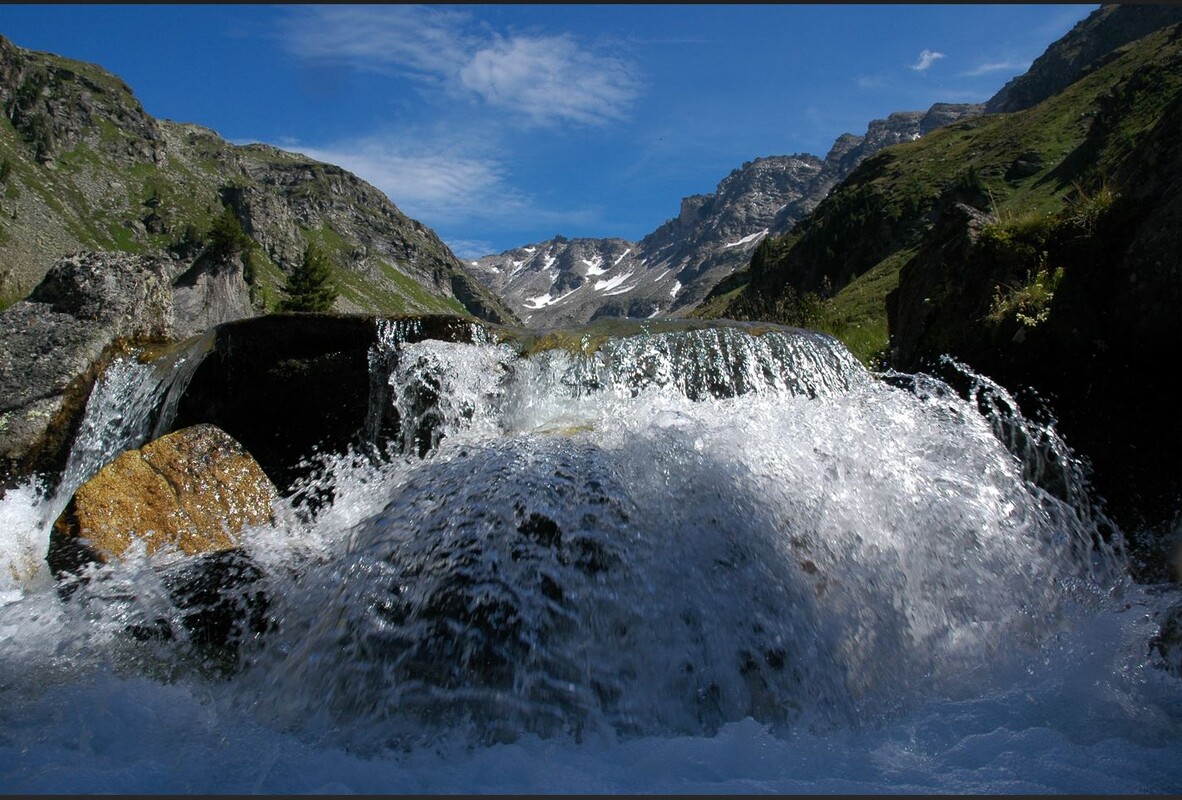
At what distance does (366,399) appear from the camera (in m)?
10.0

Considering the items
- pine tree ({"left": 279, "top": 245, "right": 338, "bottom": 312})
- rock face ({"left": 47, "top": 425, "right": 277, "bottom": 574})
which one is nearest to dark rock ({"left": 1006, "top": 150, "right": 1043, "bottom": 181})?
rock face ({"left": 47, "top": 425, "right": 277, "bottom": 574})

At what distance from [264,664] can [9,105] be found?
160945mm

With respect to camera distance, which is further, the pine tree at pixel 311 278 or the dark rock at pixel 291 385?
the pine tree at pixel 311 278

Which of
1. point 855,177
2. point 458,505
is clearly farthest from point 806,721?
point 855,177

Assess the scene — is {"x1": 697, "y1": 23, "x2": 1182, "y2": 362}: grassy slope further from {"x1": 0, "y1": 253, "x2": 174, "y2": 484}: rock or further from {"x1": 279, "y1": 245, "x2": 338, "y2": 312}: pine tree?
{"x1": 279, "y1": 245, "x2": 338, "y2": 312}: pine tree

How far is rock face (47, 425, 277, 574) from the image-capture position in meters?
6.77

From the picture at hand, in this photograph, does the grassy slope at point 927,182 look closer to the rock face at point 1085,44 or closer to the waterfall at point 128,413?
the waterfall at point 128,413

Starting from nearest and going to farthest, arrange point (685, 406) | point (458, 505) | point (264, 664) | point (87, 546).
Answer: point (264, 664) → point (458, 505) → point (87, 546) → point (685, 406)

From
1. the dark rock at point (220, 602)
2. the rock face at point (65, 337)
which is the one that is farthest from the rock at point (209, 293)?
the dark rock at point (220, 602)

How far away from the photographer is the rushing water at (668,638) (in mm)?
3787

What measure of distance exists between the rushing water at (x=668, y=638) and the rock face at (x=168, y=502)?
0.49 metres

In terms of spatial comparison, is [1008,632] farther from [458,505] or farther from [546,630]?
[458,505]

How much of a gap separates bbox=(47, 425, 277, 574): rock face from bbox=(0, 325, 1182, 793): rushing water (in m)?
0.49

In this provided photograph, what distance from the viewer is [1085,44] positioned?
10781 centimetres
